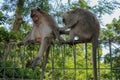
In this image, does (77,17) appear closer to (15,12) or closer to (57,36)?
(57,36)

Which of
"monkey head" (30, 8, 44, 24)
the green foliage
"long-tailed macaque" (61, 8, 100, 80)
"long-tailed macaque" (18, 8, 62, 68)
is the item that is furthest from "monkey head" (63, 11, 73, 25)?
the green foliage

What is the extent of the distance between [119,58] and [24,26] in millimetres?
5926

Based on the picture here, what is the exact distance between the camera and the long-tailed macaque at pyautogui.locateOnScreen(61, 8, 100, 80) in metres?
4.79

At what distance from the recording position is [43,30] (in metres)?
4.98

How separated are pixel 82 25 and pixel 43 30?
0.58 meters

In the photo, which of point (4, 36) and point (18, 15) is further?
point (18, 15)

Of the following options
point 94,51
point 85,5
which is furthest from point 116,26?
point 94,51

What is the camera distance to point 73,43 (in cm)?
452

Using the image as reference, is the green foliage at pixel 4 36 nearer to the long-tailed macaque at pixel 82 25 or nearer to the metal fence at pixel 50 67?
the metal fence at pixel 50 67

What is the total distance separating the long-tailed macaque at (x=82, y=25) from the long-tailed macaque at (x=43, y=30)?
7.1 inches

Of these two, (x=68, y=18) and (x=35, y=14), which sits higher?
(x=35, y=14)

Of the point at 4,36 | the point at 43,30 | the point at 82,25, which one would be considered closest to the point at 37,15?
the point at 43,30

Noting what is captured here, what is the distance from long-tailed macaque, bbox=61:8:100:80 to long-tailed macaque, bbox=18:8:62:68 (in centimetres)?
18

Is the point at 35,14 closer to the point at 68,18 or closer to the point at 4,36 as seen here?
the point at 68,18
